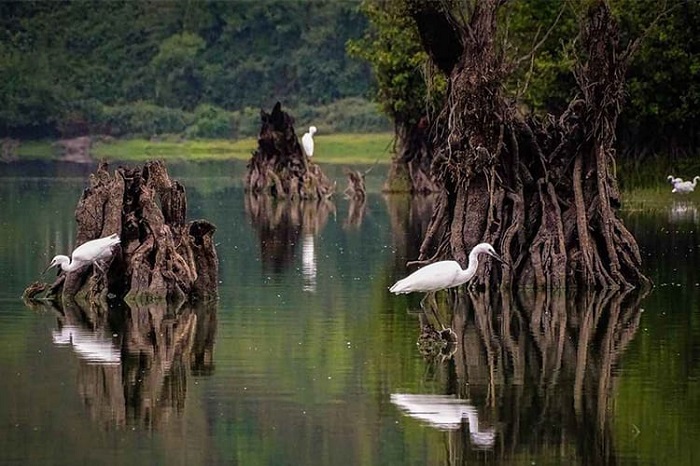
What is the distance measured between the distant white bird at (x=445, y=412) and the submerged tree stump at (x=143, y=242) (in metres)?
7.48

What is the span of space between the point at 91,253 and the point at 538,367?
661 cm

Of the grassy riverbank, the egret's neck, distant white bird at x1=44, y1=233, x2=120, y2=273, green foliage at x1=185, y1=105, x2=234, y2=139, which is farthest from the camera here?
green foliage at x1=185, y1=105, x2=234, y2=139

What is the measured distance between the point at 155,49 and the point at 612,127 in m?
96.9

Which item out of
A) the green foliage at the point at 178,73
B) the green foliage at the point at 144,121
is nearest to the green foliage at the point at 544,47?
the green foliage at the point at 144,121

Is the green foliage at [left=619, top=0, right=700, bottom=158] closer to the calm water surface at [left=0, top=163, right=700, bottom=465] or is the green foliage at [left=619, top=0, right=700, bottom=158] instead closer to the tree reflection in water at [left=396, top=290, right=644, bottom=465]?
the calm water surface at [left=0, top=163, right=700, bottom=465]

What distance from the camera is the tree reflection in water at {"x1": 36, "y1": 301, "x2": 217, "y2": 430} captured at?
1634 centimetres

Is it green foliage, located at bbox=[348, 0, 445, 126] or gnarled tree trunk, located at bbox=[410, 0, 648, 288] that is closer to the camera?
gnarled tree trunk, located at bbox=[410, 0, 648, 288]

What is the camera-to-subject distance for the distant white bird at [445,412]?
50.0ft

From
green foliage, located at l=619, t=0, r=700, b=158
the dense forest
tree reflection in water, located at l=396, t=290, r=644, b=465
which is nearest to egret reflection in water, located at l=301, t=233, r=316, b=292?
tree reflection in water, located at l=396, t=290, r=644, b=465

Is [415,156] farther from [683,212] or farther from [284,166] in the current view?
[683,212]

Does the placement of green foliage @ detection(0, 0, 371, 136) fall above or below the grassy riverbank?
above

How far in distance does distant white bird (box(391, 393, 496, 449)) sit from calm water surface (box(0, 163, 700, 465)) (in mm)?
29

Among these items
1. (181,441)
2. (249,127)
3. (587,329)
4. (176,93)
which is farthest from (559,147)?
(176,93)

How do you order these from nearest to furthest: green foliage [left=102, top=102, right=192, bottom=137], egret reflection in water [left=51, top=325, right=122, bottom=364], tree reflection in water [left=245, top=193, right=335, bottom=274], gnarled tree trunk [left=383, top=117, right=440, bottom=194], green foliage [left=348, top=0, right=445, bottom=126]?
egret reflection in water [left=51, top=325, right=122, bottom=364] < tree reflection in water [left=245, top=193, right=335, bottom=274] < green foliage [left=348, top=0, right=445, bottom=126] < gnarled tree trunk [left=383, top=117, right=440, bottom=194] < green foliage [left=102, top=102, right=192, bottom=137]
